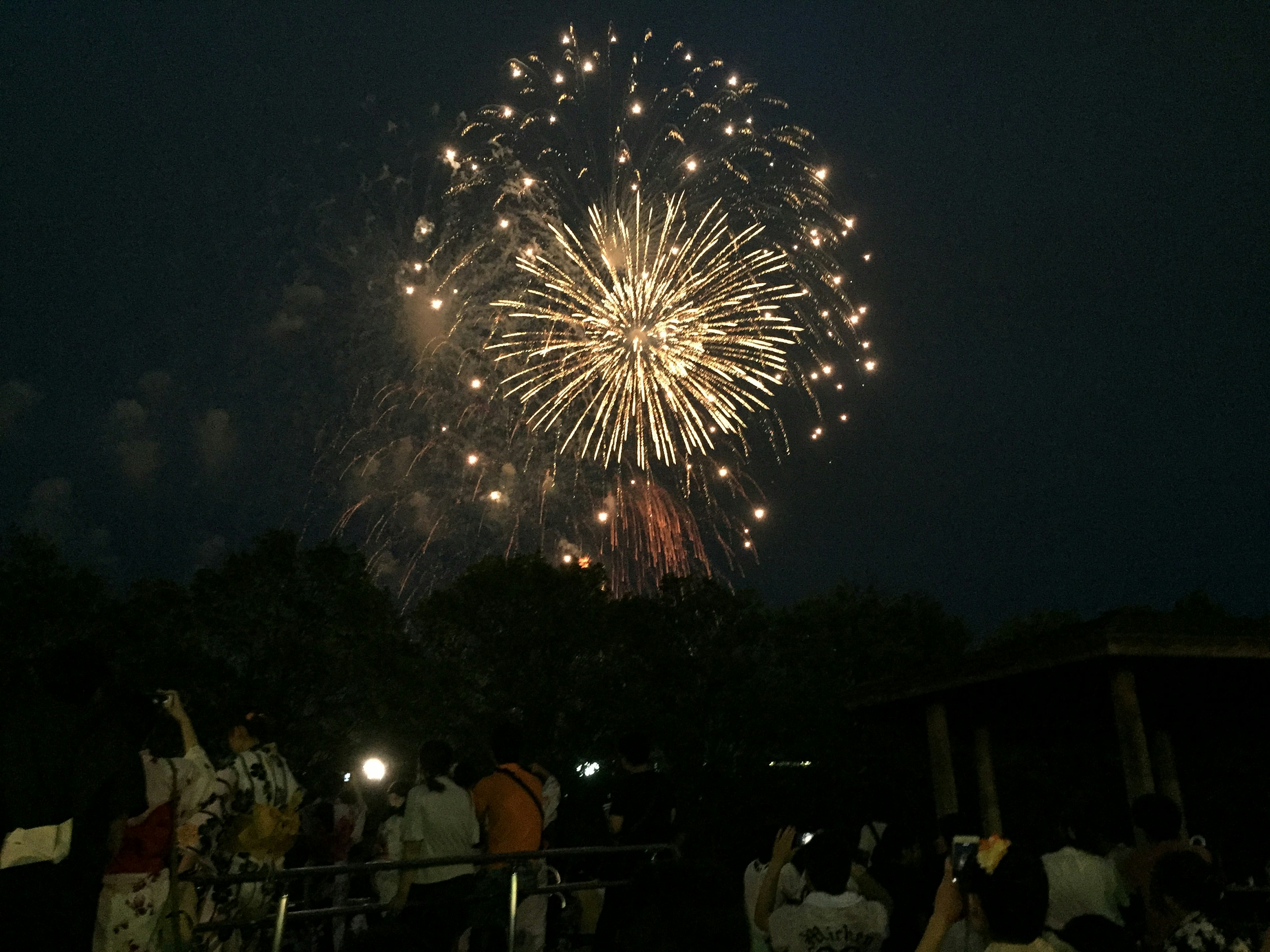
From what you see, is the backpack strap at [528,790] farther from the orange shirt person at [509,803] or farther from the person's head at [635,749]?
the person's head at [635,749]

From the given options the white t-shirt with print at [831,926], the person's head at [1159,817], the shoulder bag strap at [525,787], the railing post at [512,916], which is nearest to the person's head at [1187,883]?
the white t-shirt with print at [831,926]

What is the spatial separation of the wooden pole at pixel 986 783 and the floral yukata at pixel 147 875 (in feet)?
33.0

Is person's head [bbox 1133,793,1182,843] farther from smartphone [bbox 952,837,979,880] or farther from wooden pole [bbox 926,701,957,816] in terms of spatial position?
wooden pole [bbox 926,701,957,816]

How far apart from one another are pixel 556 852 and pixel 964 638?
38559mm

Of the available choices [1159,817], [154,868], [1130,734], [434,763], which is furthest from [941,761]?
[154,868]

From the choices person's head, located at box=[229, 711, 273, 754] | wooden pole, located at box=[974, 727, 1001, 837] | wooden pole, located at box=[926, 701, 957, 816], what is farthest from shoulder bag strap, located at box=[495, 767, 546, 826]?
wooden pole, located at box=[974, 727, 1001, 837]

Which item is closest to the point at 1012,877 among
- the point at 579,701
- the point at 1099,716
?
the point at 1099,716

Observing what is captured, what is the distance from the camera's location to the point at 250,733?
5.29 metres

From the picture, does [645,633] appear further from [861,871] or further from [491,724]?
[861,871]

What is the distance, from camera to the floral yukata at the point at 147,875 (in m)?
4.16

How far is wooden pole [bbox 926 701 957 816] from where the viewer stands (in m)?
12.1

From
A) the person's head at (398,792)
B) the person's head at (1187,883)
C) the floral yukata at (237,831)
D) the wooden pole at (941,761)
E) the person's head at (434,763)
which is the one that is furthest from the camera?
the wooden pole at (941,761)

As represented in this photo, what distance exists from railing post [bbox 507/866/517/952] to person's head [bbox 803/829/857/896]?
1.78 m

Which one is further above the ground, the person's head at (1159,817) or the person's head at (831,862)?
the person's head at (1159,817)
